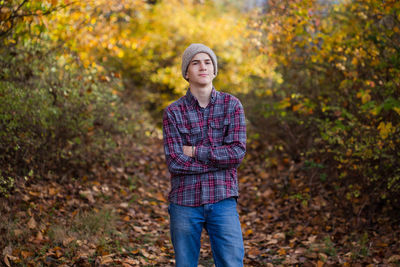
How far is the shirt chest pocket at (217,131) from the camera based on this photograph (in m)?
2.73

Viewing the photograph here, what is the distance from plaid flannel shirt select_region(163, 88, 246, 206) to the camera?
2.59 meters

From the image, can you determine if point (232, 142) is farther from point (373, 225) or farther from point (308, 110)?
point (308, 110)

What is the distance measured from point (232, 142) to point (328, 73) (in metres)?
4.56

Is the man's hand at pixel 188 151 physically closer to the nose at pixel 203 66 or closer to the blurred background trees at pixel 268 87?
the nose at pixel 203 66

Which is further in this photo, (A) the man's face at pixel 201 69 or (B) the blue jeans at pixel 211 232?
(A) the man's face at pixel 201 69

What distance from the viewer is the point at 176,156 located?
104 inches

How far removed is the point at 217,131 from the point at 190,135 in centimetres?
18

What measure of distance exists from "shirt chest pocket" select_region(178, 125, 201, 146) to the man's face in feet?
1.03

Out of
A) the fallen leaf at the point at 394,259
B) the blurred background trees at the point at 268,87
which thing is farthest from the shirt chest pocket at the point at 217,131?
the fallen leaf at the point at 394,259

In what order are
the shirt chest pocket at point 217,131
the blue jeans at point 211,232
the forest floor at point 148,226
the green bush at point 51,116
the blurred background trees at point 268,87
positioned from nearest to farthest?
the blue jeans at point 211,232 < the shirt chest pocket at point 217,131 < the forest floor at point 148,226 < the blurred background trees at point 268,87 < the green bush at point 51,116

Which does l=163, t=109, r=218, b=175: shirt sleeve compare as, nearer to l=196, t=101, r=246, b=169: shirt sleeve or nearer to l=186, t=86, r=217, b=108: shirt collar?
l=196, t=101, r=246, b=169: shirt sleeve

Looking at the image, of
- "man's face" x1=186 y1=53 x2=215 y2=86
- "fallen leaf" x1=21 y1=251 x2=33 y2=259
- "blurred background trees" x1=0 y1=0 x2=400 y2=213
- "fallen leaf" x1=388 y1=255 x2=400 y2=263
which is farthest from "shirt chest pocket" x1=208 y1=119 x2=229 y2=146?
"fallen leaf" x1=388 y1=255 x2=400 y2=263

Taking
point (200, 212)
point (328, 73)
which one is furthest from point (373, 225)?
point (200, 212)

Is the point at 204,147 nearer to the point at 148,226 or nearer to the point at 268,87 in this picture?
the point at 148,226
